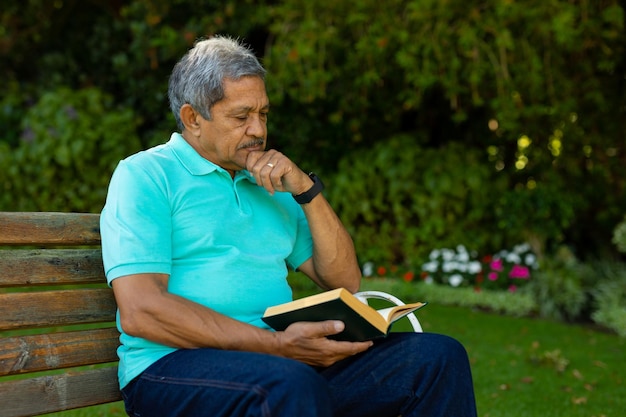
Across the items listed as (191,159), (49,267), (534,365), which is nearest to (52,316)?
(49,267)

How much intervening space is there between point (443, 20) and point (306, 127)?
2.95 meters

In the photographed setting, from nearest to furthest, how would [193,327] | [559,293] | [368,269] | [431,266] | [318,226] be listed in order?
[193,327] < [318,226] < [559,293] < [431,266] < [368,269]

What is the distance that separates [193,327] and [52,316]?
0.47 m

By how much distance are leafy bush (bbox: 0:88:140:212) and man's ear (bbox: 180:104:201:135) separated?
5.91m

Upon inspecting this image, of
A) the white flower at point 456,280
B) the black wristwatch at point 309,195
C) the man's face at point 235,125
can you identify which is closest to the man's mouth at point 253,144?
the man's face at point 235,125

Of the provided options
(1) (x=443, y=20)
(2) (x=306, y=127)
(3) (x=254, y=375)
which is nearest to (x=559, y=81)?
(1) (x=443, y=20)

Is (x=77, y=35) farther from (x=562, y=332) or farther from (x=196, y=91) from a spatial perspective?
(x=196, y=91)

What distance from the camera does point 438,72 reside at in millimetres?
6914

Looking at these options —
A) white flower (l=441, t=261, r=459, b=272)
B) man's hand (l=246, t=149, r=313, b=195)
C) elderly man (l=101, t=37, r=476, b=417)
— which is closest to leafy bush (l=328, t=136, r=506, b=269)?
white flower (l=441, t=261, r=459, b=272)

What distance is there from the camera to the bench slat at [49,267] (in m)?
2.41

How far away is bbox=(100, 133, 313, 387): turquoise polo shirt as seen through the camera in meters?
2.35

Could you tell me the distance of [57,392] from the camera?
2.46m

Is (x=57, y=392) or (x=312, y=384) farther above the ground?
(x=312, y=384)

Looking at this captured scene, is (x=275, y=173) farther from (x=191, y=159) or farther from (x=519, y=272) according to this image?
(x=519, y=272)
